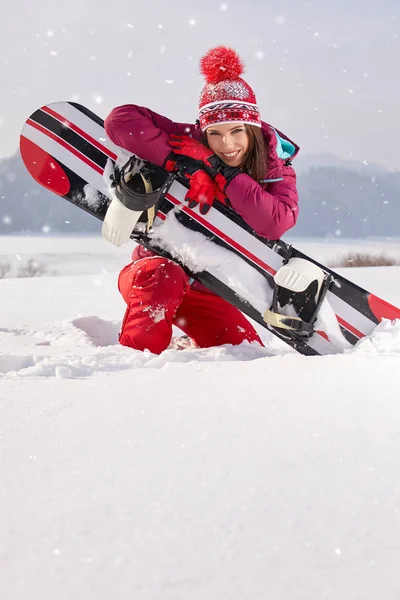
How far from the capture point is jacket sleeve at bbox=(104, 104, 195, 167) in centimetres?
213

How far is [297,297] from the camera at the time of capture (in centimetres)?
219

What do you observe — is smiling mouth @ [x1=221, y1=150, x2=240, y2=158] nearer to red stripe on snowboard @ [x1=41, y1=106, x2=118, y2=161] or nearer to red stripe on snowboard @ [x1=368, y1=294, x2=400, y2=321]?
red stripe on snowboard @ [x1=41, y1=106, x2=118, y2=161]

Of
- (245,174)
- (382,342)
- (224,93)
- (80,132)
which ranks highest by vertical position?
(224,93)

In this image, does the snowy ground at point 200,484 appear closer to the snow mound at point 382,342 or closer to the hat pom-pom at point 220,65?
the snow mound at point 382,342

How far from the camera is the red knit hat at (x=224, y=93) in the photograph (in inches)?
85.7

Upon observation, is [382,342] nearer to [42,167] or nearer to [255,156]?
[255,156]

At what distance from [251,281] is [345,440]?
4.57 ft

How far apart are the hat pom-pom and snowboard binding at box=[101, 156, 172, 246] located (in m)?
0.50

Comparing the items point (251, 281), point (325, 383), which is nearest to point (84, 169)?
point (251, 281)

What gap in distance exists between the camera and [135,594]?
0.52 m

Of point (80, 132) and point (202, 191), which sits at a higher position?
point (80, 132)

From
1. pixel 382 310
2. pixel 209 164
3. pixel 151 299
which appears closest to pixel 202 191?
pixel 209 164

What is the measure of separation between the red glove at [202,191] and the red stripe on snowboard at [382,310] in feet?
2.67

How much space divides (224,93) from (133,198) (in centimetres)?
61
